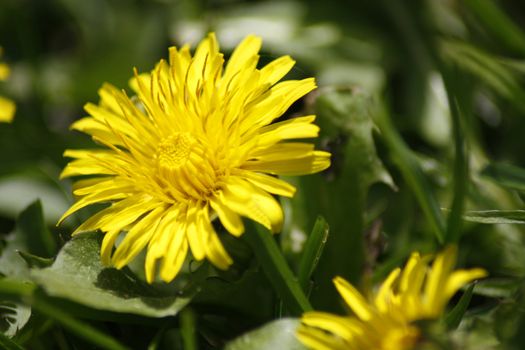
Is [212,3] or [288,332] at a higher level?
[212,3]

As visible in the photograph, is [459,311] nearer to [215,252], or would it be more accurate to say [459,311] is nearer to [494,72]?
[215,252]

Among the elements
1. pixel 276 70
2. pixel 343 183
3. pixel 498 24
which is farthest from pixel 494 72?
pixel 276 70

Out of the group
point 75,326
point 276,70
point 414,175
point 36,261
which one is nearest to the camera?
point 75,326

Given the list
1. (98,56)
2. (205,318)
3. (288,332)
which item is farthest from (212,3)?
(288,332)

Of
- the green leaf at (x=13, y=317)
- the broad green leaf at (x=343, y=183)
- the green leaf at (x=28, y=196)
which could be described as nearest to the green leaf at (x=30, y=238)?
the green leaf at (x=13, y=317)

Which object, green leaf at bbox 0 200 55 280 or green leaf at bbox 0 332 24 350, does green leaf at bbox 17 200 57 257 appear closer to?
green leaf at bbox 0 200 55 280

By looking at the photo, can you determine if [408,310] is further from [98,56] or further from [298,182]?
[98,56]

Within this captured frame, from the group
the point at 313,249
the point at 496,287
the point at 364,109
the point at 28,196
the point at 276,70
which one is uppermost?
the point at 276,70
